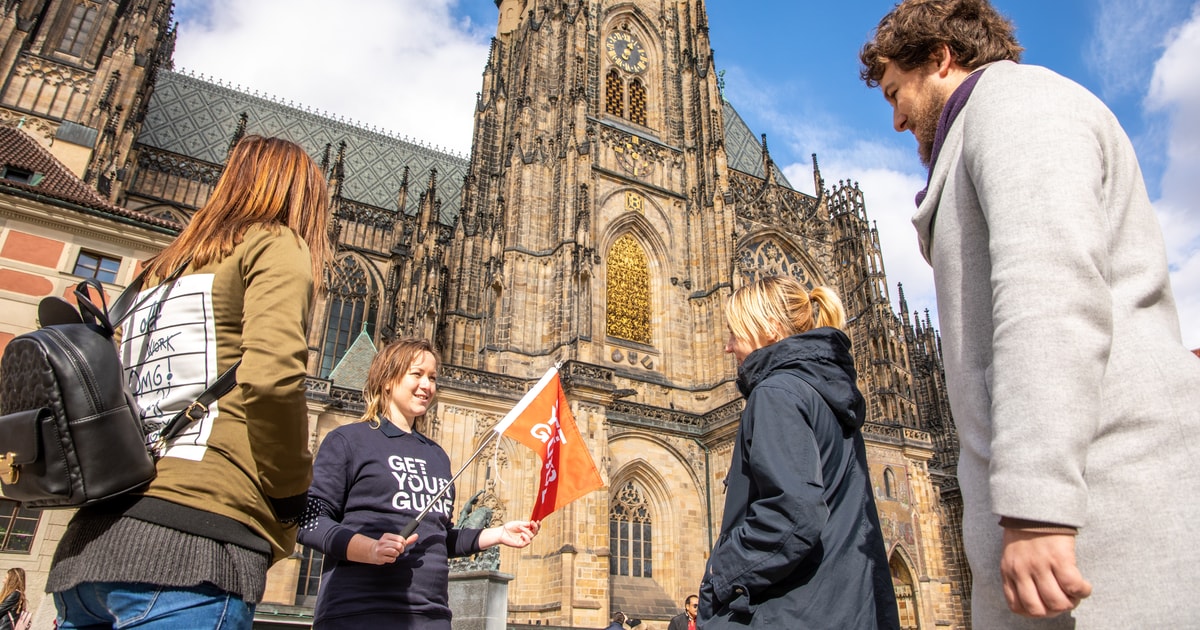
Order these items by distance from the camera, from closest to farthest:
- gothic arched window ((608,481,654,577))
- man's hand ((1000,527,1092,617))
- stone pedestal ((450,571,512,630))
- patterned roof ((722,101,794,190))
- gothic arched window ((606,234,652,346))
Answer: man's hand ((1000,527,1092,617)) < stone pedestal ((450,571,512,630)) < gothic arched window ((608,481,654,577)) < gothic arched window ((606,234,652,346)) < patterned roof ((722,101,794,190))

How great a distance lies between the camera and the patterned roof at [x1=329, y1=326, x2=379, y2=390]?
18.2 metres

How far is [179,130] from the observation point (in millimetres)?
26172

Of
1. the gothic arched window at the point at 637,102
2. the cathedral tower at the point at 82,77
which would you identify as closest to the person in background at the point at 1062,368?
the gothic arched window at the point at 637,102

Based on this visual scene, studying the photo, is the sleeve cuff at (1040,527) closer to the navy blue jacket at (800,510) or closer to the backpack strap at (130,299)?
the navy blue jacket at (800,510)

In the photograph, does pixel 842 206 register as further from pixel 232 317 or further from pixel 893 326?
pixel 232 317

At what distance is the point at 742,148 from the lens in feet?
89.1

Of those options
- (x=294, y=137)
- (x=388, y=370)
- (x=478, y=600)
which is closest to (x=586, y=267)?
(x=478, y=600)

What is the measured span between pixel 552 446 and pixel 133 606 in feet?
11.9

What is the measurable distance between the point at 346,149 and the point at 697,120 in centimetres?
1551

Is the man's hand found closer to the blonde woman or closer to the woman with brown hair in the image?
the blonde woman

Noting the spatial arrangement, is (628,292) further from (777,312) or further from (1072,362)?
(1072,362)

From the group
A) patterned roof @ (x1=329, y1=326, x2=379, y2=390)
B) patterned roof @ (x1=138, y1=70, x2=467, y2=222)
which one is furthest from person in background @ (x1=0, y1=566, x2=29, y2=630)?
patterned roof @ (x1=138, y1=70, x2=467, y2=222)

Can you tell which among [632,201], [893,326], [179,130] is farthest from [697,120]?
[179,130]

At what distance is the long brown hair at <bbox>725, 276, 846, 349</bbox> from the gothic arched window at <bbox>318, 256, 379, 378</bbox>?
69.9ft
